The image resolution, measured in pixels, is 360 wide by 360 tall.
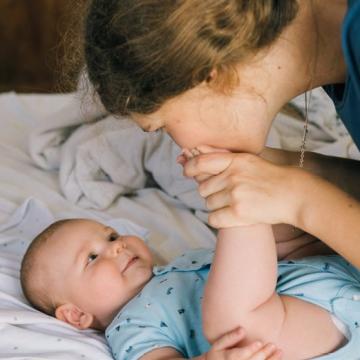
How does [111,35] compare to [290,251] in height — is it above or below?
above

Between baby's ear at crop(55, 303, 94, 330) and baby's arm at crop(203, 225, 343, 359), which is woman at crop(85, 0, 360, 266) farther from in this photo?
baby's ear at crop(55, 303, 94, 330)

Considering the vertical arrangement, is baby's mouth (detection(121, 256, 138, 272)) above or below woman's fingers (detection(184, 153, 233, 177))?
below

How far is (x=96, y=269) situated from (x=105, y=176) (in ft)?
1.62

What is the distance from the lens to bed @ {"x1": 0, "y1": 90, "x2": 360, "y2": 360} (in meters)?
1.51

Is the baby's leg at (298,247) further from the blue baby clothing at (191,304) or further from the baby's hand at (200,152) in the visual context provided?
the baby's hand at (200,152)

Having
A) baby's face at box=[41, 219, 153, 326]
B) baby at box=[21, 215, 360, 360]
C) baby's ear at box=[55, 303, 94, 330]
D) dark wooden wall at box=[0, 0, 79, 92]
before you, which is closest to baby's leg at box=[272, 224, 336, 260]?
baby at box=[21, 215, 360, 360]

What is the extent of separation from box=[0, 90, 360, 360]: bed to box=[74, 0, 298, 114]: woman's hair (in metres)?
0.50

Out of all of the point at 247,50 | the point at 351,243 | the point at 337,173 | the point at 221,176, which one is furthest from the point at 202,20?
the point at 337,173

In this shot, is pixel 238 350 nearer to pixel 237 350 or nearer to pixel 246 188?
pixel 237 350

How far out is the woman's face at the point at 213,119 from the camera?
0.93 meters

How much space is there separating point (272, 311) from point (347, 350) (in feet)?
0.38

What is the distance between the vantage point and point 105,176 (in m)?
1.68

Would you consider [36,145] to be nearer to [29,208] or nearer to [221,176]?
[29,208]

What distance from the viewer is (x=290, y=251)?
1.23 m
